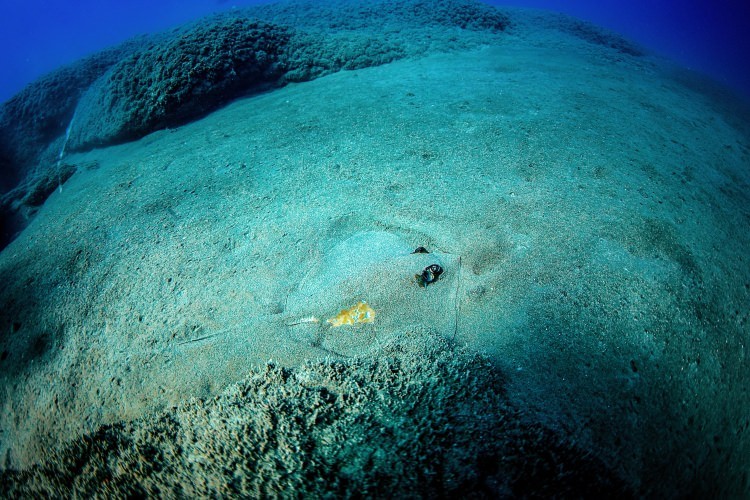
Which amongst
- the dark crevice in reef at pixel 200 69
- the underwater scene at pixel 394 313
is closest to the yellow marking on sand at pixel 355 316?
the underwater scene at pixel 394 313

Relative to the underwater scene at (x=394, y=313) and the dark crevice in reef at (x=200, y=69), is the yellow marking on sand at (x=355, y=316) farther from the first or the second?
the dark crevice in reef at (x=200, y=69)

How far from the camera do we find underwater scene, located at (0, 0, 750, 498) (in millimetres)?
1323

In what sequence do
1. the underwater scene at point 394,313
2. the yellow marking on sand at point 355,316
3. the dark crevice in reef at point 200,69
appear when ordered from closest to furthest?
1. the underwater scene at point 394,313
2. the yellow marking on sand at point 355,316
3. the dark crevice in reef at point 200,69

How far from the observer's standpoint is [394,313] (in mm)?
1701

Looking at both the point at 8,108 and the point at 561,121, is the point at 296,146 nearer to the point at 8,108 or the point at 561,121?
the point at 561,121

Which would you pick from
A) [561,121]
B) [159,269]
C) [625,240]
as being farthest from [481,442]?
[561,121]

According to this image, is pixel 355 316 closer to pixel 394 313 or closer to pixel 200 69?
pixel 394 313

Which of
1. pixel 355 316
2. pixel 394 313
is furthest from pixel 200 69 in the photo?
pixel 394 313

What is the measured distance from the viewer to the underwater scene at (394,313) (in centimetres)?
132

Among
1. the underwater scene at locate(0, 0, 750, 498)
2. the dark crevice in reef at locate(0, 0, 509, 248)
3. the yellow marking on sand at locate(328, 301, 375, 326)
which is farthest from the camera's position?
the dark crevice in reef at locate(0, 0, 509, 248)

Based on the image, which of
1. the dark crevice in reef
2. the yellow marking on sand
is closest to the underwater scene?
the yellow marking on sand

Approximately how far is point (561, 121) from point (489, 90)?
1174mm

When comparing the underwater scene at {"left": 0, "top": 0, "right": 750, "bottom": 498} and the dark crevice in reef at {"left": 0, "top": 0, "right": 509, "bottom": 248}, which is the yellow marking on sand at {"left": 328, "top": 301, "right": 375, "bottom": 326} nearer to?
the underwater scene at {"left": 0, "top": 0, "right": 750, "bottom": 498}

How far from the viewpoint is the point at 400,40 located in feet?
21.0
